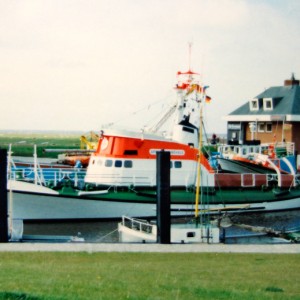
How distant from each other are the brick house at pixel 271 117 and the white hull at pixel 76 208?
19.4m

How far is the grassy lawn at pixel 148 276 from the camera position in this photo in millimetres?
9680

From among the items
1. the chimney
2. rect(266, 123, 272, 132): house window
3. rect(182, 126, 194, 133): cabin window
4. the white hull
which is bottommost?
the white hull

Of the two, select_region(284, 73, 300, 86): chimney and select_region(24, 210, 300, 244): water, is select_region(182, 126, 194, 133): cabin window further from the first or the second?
select_region(284, 73, 300, 86): chimney

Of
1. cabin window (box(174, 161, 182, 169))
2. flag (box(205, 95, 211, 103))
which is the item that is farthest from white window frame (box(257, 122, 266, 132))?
cabin window (box(174, 161, 182, 169))

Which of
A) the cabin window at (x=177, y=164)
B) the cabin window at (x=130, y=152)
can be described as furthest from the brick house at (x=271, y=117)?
the cabin window at (x=130, y=152)

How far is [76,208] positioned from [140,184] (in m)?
3.33

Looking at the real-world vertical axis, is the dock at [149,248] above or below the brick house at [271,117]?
below

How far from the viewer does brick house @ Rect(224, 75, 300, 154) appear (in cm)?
5212

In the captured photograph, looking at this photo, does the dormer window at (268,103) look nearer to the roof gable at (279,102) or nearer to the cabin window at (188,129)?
the roof gable at (279,102)

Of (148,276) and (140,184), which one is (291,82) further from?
(148,276)

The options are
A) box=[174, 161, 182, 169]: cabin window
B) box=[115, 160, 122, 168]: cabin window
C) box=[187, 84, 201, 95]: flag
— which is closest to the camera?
box=[115, 160, 122, 168]: cabin window

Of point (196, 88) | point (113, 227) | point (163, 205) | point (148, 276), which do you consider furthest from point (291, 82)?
point (148, 276)

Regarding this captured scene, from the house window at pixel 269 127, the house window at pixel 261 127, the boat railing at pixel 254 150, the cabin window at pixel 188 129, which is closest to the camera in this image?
the cabin window at pixel 188 129

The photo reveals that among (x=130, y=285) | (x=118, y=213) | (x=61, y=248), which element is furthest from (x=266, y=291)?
(x=118, y=213)
